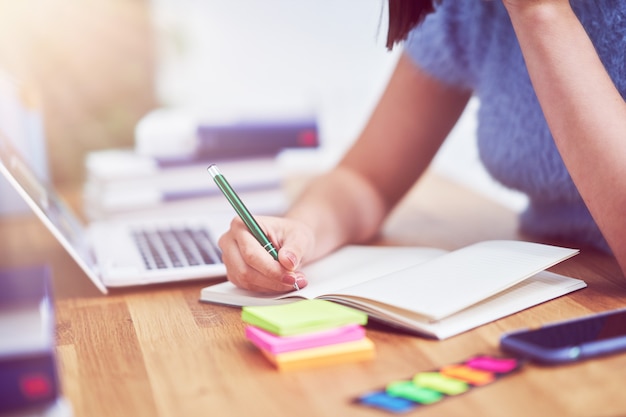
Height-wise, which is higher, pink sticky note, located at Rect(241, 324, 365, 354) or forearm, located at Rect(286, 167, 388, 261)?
forearm, located at Rect(286, 167, 388, 261)

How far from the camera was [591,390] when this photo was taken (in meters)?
0.59

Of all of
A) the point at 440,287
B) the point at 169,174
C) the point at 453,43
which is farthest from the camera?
the point at 169,174

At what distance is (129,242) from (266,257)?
0.33 meters

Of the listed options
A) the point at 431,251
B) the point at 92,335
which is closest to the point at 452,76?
the point at 431,251

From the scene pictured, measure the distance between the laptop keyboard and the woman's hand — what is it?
3.8 inches

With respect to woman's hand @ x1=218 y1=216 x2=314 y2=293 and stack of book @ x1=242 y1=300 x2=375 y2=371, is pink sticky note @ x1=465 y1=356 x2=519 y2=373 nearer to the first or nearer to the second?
stack of book @ x1=242 y1=300 x2=375 y2=371

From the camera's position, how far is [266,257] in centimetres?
83

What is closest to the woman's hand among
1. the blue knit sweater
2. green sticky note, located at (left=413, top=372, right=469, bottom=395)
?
green sticky note, located at (left=413, top=372, right=469, bottom=395)

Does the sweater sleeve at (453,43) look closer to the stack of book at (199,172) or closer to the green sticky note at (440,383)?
the stack of book at (199,172)

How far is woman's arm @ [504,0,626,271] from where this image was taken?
80 cm

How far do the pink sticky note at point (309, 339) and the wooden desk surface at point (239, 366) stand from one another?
0.02 m

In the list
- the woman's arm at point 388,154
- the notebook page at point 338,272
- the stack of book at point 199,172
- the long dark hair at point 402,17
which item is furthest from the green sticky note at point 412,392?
the stack of book at point 199,172

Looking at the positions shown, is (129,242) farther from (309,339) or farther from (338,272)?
(309,339)

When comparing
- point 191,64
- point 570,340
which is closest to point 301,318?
point 570,340
